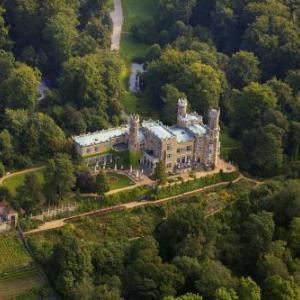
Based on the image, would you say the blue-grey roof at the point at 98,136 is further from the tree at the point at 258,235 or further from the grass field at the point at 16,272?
the tree at the point at 258,235

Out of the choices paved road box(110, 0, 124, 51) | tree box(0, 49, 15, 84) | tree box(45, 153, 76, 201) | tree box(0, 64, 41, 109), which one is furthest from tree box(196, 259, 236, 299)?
paved road box(110, 0, 124, 51)

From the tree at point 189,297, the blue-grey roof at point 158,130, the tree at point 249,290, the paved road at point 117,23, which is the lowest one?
the tree at point 189,297

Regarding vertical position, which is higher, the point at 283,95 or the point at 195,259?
the point at 283,95

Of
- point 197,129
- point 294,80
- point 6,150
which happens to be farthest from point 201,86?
point 6,150

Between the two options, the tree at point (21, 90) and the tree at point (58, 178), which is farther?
the tree at point (21, 90)

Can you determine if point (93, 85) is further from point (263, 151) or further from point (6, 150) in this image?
point (263, 151)

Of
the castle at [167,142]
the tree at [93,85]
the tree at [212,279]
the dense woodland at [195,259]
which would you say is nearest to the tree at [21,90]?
the tree at [93,85]

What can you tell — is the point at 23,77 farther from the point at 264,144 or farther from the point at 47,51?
the point at 264,144

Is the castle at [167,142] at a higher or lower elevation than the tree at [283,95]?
lower
